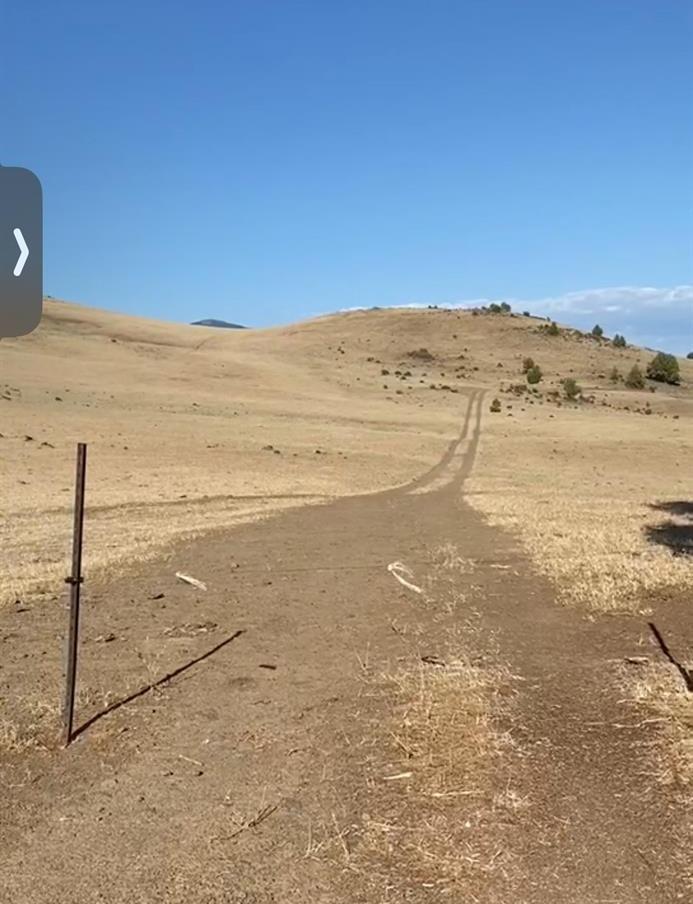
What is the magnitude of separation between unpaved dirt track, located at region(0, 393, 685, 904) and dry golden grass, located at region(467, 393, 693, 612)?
1.14 meters

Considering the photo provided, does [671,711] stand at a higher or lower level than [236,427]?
higher

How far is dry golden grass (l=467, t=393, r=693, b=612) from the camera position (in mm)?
11406

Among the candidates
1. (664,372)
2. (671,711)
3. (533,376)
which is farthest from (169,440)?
(664,372)

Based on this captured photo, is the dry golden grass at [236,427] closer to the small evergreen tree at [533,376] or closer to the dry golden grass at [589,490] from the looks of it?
the dry golden grass at [589,490]

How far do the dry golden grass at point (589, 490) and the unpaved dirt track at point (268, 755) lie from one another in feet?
3.75

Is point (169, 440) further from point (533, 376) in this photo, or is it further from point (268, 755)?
point (533, 376)

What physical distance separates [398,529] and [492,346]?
9098 cm

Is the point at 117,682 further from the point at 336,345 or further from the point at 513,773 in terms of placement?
the point at 336,345

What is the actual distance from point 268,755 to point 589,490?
81.2ft

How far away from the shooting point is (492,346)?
106 meters

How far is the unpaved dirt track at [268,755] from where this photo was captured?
14.5ft

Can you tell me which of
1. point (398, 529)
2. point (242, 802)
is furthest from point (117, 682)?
point (398, 529)

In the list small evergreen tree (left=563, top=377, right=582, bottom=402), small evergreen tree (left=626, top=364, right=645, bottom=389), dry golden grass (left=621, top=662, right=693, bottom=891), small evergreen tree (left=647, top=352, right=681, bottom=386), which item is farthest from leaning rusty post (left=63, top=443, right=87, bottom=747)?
small evergreen tree (left=647, top=352, right=681, bottom=386)

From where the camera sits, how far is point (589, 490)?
2892 cm
